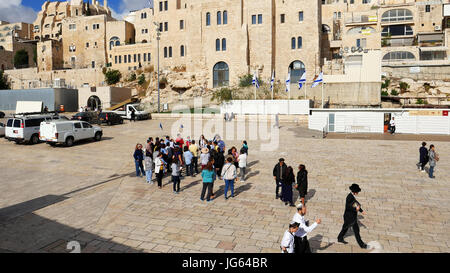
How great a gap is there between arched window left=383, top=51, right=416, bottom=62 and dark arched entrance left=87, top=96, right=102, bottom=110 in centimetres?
4440

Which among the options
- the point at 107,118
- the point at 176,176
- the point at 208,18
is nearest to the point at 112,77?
the point at 208,18

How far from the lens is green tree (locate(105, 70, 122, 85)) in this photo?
62.6 meters

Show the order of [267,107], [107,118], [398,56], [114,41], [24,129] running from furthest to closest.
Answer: [114,41]
[398,56]
[267,107]
[107,118]
[24,129]

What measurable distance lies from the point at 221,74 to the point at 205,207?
40829 mm

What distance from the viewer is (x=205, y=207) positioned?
9.46 m

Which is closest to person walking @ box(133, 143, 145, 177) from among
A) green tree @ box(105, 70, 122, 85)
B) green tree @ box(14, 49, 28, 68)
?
green tree @ box(105, 70, 122, 85)

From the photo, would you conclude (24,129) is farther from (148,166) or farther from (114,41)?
(114,41)

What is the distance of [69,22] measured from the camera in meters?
72.4

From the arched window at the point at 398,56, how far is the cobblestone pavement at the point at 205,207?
3762cm

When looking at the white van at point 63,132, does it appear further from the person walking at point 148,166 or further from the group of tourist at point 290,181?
the group of tourist at point 290,181

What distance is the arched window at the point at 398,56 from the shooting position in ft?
157

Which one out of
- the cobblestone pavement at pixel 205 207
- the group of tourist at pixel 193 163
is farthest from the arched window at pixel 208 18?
the group of tourist at pixel 193 163

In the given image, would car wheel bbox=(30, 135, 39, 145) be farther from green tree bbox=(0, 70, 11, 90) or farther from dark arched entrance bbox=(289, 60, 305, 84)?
green tree bbox=(0, 70, 11, 90)

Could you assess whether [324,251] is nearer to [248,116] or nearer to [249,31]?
[248,116]
